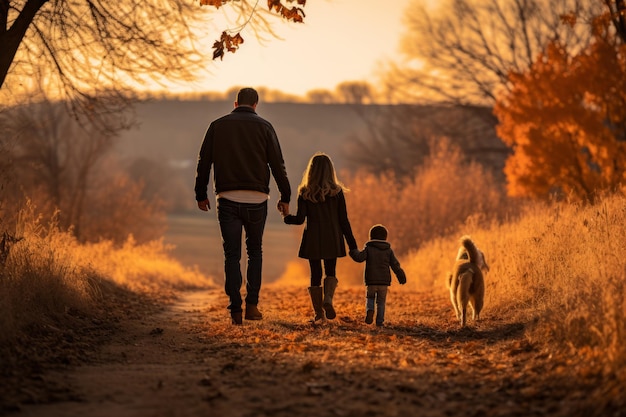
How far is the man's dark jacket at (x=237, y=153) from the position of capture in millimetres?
8430

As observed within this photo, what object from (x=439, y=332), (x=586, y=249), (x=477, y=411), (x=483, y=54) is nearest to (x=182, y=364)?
(x=477, y=411)

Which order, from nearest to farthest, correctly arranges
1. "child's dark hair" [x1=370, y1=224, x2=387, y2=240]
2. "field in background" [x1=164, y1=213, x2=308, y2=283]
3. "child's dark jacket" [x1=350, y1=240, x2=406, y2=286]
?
"child's dark jacket" [x1=350, y1=240, x2=406, y2=286] → "child's dark hair" [x1=370, y1=224, x2=387, y2=240] → "field in background" [x1=164, y1=213, x2=308, y2=283]

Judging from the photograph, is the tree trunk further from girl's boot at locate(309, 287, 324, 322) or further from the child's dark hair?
the child's dark hair

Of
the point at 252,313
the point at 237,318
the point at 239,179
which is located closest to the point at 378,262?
the point at 252,313

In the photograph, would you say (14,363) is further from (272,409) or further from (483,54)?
(483,54)

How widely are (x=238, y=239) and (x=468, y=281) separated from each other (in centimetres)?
262

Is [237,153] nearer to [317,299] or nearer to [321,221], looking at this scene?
[321,221]

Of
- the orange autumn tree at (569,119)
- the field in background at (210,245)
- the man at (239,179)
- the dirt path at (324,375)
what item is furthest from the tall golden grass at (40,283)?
the field in background at (210,245)

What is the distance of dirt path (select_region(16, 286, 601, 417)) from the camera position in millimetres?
5039

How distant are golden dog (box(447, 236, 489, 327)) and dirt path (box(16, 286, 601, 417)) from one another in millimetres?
289

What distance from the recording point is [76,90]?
11.9 m

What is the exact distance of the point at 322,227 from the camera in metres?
8.98

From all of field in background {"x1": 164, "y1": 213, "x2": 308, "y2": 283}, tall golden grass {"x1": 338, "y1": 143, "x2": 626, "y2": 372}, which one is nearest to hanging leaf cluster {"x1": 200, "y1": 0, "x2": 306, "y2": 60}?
tall golden grass {"x1": 338, "y1": 143, "x2": 626, "y2": 372}

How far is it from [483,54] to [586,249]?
74.7 feet
